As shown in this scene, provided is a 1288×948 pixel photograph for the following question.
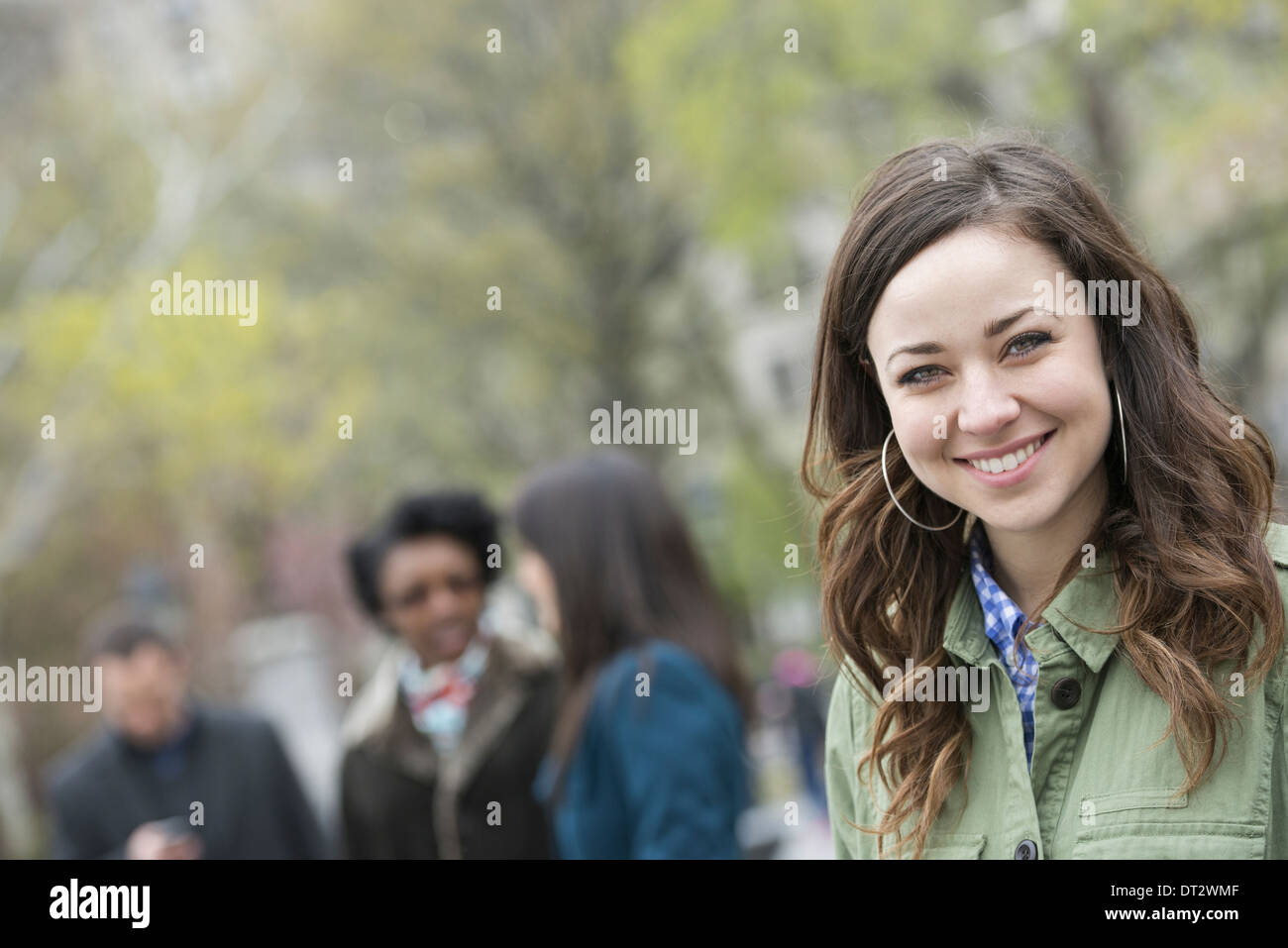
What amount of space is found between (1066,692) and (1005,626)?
190 millimetres

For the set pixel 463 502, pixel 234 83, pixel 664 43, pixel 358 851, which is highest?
pixel 234 83

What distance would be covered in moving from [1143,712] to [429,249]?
1693cm

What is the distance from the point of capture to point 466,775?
4438mm

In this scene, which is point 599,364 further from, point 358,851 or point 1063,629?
point 1063,629

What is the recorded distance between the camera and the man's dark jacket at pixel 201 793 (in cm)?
556

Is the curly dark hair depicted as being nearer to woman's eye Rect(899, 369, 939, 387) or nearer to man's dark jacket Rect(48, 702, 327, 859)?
man's dark jacket Rect(48, 702, 327, 859)

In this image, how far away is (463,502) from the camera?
489 cm

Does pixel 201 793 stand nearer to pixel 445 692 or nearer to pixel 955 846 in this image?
pixel 445 692

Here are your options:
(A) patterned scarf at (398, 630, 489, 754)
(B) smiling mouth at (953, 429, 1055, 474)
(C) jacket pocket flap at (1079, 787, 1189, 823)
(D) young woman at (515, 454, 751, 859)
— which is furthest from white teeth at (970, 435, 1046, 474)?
(A) patterned scarf at (398, 630, 489, 754)

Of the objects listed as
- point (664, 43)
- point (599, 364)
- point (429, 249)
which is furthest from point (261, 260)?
point (664, 43)

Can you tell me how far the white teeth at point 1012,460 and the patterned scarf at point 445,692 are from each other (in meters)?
2.70

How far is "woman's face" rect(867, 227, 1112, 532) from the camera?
217 cm

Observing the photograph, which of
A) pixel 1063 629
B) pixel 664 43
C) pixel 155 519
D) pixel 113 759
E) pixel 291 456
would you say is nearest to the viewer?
pixel 1063 629

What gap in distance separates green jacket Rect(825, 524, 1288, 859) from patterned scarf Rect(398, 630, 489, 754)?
2.37m
